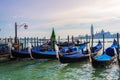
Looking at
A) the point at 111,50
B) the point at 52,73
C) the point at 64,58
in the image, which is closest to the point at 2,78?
the point at 52,73

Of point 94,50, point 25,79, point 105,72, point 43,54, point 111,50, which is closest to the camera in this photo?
point 25,79

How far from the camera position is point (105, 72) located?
13352 mm

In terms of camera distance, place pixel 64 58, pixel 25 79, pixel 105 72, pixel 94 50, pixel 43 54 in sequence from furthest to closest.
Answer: pixel 94 50
pixel 43 54
pixel 64 58
pixel 105 72
pixel 25 79

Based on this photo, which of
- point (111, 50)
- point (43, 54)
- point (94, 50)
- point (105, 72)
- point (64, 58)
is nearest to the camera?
point (105, 72)

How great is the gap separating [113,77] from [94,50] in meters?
8.70

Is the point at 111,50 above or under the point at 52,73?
above

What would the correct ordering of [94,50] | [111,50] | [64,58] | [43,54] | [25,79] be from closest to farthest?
[25,79] < [64,58] < [111,50] < [43,54] < [94,50]

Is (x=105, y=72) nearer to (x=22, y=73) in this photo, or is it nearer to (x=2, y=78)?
(x=22, y=73)

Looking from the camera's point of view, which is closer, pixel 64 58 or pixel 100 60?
pixel 100 60

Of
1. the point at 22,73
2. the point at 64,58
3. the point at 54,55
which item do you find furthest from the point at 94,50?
the point at 22,73

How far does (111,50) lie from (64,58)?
3.37m

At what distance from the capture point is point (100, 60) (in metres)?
13.9

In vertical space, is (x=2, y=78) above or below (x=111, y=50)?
below

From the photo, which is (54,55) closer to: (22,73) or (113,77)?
(22,73)
